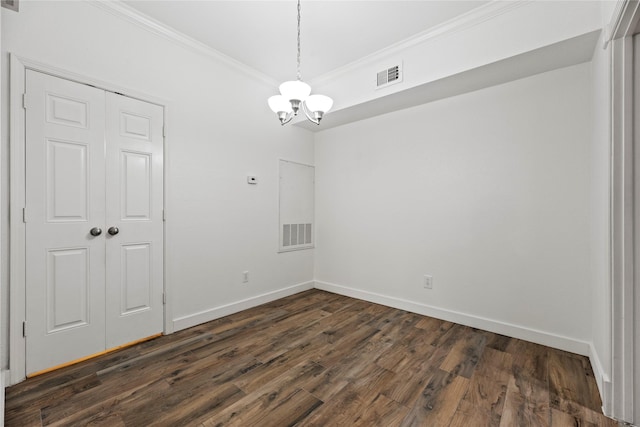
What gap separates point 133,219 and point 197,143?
3.21 ft

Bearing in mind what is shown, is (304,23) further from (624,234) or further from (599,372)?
(599,372)

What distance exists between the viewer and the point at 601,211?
76.6 inches

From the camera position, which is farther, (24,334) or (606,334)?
(24,334)

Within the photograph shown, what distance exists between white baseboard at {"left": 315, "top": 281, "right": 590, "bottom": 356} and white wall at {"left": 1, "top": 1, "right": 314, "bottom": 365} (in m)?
1.16

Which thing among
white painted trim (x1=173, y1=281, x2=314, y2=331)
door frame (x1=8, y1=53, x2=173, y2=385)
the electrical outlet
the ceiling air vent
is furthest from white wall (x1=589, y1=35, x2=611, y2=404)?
door frame (x1=8, y1=53, x2=173, y2=385)

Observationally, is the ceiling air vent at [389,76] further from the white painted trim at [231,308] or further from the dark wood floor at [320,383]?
the white painted trim at [231,308]

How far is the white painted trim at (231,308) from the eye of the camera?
2865 millimetres

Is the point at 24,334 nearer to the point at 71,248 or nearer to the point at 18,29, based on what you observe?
the point at 71,248

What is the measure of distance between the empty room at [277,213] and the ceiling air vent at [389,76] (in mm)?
22

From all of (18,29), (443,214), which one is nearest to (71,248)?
(18,29)

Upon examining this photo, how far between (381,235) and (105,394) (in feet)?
9.87

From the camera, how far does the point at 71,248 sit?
86.3 inches

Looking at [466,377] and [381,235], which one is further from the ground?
[381,235]

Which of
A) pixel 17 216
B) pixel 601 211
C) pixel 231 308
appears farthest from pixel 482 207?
pixel 17 216
